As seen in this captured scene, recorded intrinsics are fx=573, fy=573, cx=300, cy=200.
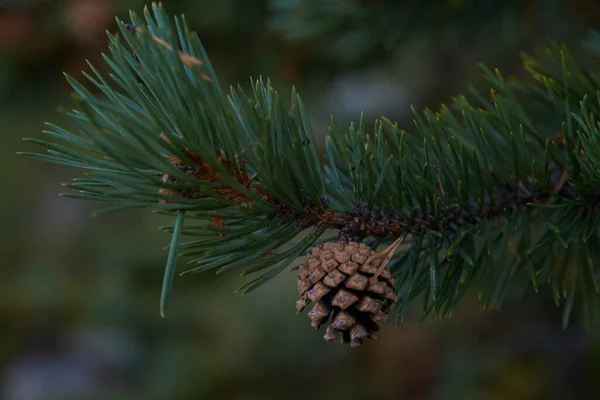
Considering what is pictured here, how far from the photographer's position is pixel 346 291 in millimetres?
440

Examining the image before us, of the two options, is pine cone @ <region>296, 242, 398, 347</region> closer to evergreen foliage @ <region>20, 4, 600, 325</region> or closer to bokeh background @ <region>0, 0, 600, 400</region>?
evergreen foliage @ <region>20, 4, 600, 325</region>

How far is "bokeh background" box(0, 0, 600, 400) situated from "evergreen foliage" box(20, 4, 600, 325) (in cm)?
21

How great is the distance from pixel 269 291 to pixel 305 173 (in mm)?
1821

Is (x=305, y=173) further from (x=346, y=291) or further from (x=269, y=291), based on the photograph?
(x=269, y=291)

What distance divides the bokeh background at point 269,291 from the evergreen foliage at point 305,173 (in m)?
0.21

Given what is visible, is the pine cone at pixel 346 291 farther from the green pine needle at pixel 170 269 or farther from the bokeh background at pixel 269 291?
the bokeh background at pixel 269 291

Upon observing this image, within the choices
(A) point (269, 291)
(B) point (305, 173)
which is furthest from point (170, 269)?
(A) point (269, 291)

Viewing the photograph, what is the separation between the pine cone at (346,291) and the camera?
44 centimetres

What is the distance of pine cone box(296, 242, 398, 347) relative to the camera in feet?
1.43

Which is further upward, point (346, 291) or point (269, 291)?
point (269, 291)

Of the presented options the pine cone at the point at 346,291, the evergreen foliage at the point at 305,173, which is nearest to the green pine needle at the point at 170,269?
the evergreen foliage at the point at 305,173

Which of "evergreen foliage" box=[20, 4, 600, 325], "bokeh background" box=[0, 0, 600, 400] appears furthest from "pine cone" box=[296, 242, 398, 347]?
"bokeh background" box=[0, 0, 600, 400]

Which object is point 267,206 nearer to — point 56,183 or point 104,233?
point 104,233

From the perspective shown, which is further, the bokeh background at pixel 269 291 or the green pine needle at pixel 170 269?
the bokeh background at pixel 269 291
